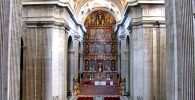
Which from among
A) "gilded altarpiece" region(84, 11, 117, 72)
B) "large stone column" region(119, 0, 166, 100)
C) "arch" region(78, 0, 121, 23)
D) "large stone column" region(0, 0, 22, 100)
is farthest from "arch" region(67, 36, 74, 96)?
"gilded altarpiece" region(84, 11, 117, 72)

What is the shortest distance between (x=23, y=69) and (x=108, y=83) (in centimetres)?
1997

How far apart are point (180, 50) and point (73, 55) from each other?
61.0ft

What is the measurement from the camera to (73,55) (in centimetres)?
2847

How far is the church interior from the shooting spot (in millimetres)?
10602

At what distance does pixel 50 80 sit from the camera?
63.9ft

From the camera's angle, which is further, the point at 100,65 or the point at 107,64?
the point at 107,64

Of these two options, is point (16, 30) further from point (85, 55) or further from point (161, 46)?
point (85, 55)

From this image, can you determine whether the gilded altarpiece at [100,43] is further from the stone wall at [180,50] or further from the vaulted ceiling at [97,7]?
the stone wall at [180,50]

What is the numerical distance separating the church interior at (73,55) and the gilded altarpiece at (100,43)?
4876 mm

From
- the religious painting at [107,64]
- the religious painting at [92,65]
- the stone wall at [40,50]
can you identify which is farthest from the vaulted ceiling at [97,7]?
the stone wall at [40,50]

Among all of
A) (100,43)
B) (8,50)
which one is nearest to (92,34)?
(100,43)

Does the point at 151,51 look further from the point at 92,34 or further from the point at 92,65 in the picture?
the point at 92,34

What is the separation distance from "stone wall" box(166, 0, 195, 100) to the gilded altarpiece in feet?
109

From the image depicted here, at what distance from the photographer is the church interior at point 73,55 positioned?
10602mm
